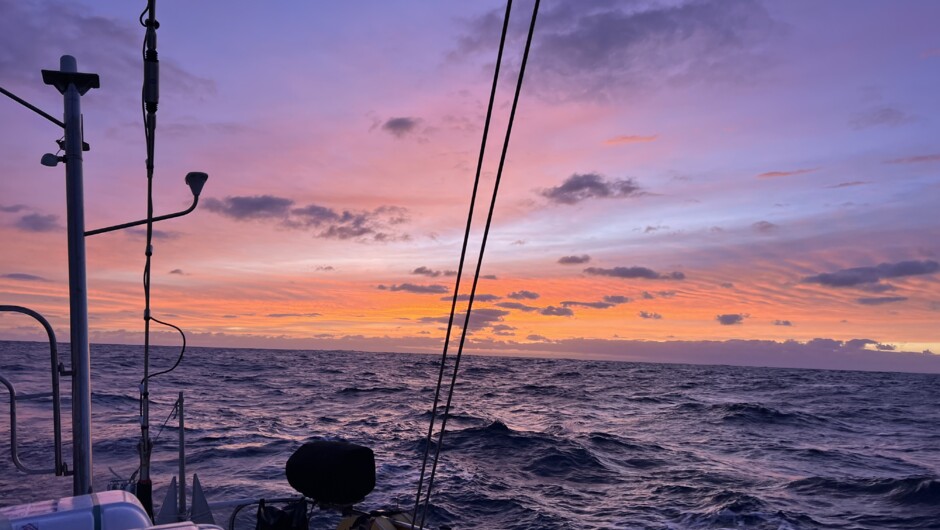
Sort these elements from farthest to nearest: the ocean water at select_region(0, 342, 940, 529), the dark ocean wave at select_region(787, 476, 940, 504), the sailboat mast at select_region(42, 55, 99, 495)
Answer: the dark ocean wave at select_region(787, 476, 940, 504) < the ocean water at select_region(0, 342, 940, 529) < the sailboat mast at select_region(42, 55, 99, 495)

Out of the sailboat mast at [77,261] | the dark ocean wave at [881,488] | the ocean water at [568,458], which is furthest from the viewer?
the dark ocean wave at [881,488]

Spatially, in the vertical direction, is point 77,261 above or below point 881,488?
above

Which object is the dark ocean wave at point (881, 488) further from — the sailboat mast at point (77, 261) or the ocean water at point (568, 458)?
the sailboat mast at point (77, 261)

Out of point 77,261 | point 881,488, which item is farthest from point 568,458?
point 77,261

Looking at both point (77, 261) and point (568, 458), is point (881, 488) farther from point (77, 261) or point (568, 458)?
point (77, 261)

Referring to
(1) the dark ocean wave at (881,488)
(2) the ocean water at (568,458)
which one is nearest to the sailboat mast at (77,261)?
(2) the ocean water at (568,458)

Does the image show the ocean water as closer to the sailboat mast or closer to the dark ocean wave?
the dark ocean wave

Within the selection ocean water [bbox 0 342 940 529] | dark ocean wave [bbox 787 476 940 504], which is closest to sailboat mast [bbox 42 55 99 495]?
ocean water [bbox 0 342 940 529]

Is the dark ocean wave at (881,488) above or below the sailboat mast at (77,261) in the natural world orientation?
Result: below

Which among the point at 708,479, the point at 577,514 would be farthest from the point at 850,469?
the point at 577,514

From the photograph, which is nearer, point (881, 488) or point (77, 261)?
point (77, 261)

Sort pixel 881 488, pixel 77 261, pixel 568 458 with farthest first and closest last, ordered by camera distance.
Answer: pixel 568 458 < pixel 881 488 < pixel 77 261

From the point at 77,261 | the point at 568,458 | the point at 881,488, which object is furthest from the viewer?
the point at 568,458

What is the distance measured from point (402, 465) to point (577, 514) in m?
6.07
